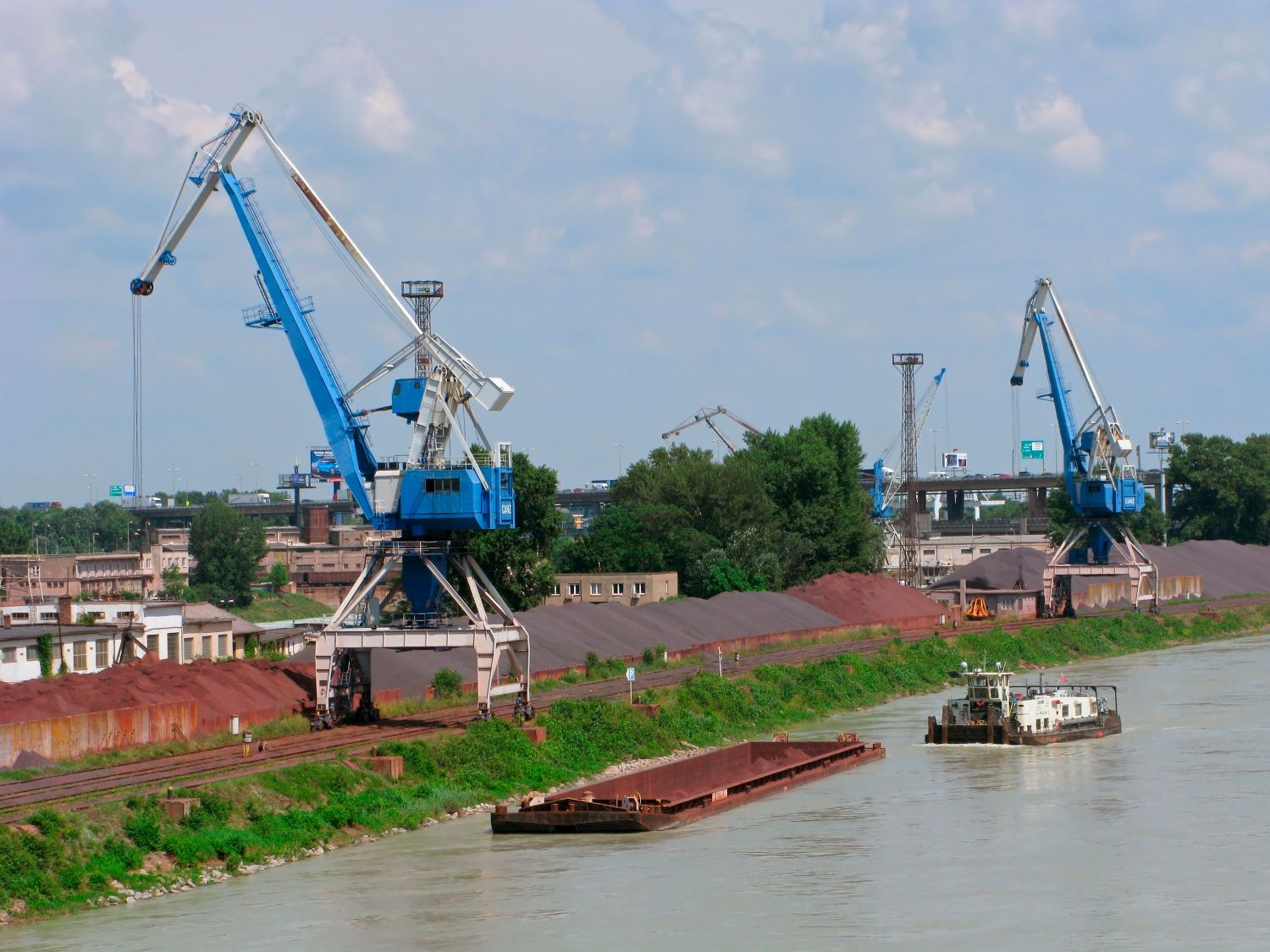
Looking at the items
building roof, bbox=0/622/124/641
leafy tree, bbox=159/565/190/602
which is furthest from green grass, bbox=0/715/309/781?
leafy tree, bbox=159/565/190/602

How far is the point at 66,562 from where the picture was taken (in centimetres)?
14388

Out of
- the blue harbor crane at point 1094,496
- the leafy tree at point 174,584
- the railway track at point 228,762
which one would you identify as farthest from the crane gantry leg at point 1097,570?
the leafy tree at point 174,584

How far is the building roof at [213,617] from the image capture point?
259 feet

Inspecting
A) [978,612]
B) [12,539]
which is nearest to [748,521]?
[978,612]

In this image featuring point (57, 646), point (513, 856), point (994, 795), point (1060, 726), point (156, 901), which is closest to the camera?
point (156, 901)

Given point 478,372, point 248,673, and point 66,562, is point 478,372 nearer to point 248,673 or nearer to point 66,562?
point 248,673

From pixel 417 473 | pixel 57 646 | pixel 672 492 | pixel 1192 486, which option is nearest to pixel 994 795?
pixel 417 473

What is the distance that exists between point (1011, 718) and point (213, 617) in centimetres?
3768

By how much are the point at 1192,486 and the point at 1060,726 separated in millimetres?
107211

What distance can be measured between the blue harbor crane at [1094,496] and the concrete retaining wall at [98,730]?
72060 mm

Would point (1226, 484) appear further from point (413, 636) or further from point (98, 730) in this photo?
point (98, 730)

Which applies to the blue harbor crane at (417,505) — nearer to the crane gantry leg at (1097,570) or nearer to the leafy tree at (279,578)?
the crane gantry leg at (1097,570)

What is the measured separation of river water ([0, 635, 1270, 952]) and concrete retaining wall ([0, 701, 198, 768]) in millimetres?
9384

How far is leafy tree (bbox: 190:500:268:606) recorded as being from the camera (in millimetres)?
149000
